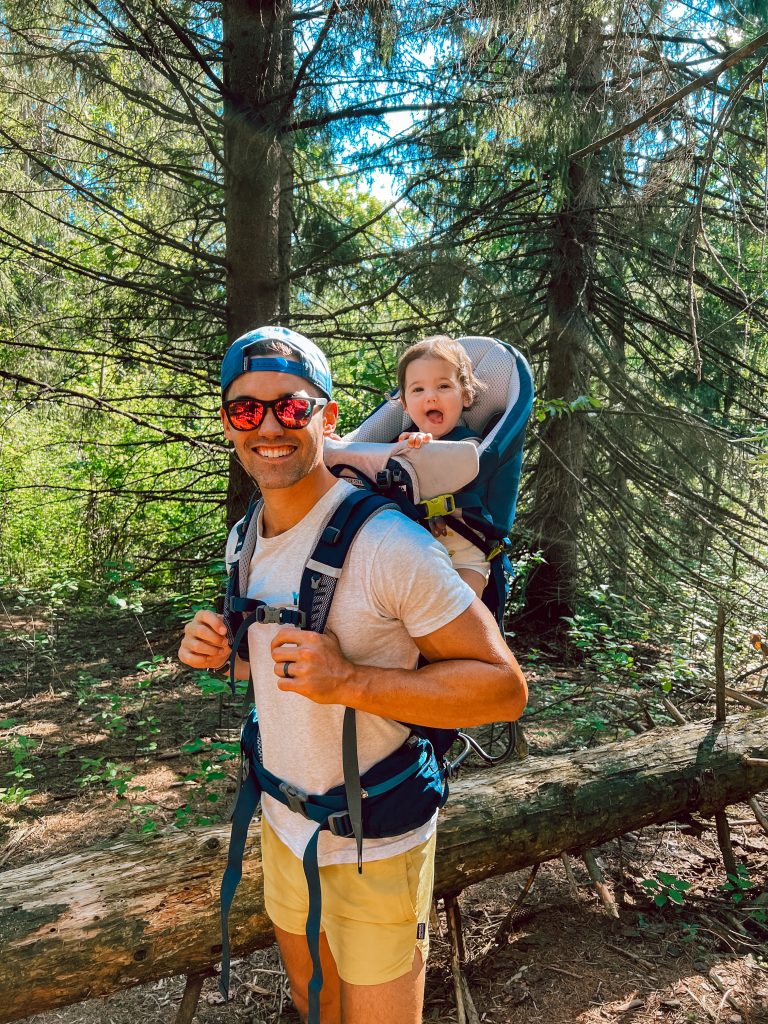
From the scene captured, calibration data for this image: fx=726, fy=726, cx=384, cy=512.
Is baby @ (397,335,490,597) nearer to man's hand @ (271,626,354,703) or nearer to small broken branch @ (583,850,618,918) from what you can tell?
man's hand @ (271,626,354,703)

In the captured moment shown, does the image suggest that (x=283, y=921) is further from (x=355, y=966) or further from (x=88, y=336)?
(x=88, y=336)

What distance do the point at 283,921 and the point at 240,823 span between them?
0.31 meters

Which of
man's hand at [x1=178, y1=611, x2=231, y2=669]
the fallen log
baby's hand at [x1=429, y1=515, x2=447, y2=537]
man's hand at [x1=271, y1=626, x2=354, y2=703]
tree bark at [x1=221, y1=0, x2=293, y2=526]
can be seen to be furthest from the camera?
tree bark at [x1=221, y1=0, x2=293, y2=526]

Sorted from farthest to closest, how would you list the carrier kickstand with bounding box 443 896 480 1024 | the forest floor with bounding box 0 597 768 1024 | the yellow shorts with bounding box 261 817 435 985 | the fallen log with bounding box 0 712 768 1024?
the forest floor with bounding box 0 597 768 1024 → the carrier kickstand with bounding box 443 896 480 1024 → the fallen log with bounding box 0 712 768 1024 → the yellow shorts with bounding box 261 817 435 985

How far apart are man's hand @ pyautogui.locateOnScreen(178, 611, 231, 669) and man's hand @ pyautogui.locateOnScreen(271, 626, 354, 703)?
0.41 m

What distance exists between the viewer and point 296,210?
7344 millimetres

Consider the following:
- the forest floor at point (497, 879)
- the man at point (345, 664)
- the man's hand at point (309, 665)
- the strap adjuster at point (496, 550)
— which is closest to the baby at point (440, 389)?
the strap adjuster at point (496, 550)

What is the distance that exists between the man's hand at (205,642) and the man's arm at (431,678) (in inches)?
16.0

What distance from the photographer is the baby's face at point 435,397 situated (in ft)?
8.87

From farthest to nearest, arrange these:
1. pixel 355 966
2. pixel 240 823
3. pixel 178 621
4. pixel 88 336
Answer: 1. pixel 178 621
2. pixel 88 336
3. pixel 240 823
4. pixel 355 966

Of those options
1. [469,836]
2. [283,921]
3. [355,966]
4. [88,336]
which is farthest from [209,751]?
[88,336]

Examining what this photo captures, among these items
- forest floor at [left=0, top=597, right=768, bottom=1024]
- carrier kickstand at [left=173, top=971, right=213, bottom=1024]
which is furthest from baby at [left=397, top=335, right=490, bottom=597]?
forest floor at [left=0, top=597, right=768, bottom=1024]

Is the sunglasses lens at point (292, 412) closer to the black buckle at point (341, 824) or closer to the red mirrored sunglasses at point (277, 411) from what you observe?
the red mirrored sunglasses at point (277, 411)

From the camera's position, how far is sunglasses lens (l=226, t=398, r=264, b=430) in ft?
6.23
